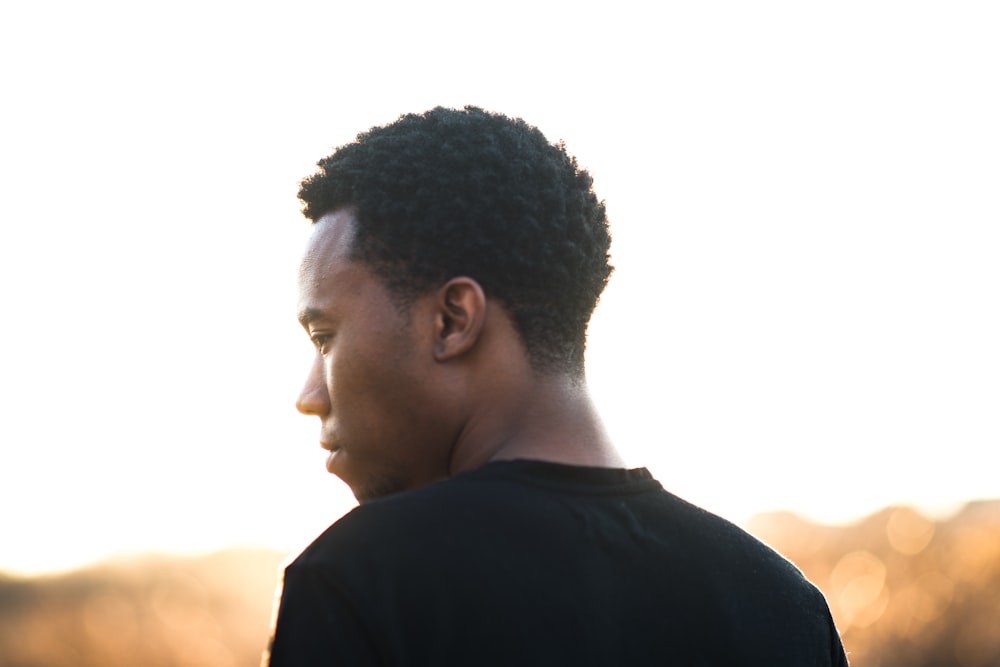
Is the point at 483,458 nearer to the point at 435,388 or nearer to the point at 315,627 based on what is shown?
the point at 435,388

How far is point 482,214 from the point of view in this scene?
2146mm

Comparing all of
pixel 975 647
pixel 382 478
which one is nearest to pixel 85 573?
pixel 975 647

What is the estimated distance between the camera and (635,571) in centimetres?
187

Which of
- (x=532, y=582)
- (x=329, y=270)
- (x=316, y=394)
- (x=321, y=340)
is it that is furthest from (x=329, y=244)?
(x=532, y=582)

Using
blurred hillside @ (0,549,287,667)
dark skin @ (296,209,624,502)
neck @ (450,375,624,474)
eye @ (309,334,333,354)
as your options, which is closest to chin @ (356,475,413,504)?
dark skin @ (296,209,624,502)

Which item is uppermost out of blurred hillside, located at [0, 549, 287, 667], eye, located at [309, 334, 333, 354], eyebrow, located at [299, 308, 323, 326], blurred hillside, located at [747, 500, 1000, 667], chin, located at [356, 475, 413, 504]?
eyebrow, located at [299, 308, 323, 326]

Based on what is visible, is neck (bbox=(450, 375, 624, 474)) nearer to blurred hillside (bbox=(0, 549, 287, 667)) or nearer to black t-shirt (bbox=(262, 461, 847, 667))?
black t-shirt (bbox=(262, 461, 847, 667))

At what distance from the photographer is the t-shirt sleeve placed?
162 cm

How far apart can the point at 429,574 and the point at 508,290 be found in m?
0.60

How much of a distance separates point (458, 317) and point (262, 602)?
23.5 ft

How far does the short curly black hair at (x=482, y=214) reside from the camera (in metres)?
2.09

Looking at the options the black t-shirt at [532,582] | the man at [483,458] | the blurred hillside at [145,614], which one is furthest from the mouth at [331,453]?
the blurred hillside at [145,614]

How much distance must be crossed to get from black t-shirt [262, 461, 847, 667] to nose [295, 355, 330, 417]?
17.8 inches

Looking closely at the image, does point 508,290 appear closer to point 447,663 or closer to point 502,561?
point 502,561
